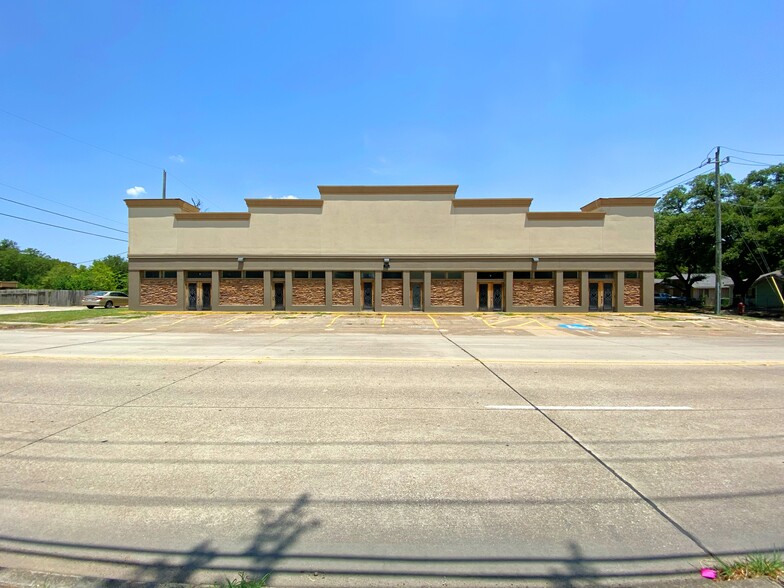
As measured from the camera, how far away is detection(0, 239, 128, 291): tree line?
74.3 m

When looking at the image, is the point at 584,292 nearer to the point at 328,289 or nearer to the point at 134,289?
the point at 328,289

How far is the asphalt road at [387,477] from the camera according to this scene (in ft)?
9.42

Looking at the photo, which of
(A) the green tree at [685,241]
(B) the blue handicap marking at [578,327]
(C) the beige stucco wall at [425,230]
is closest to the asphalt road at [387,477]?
(B) the blue handicap marking at [578,327]

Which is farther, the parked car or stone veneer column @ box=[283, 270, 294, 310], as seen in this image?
the parked car

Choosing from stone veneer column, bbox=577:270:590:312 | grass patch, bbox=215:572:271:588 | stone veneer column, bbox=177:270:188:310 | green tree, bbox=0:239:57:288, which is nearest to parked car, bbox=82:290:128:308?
stone veneer column, bbox=177:270:188:310

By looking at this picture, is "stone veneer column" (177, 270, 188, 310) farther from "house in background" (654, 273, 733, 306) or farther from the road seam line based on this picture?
"house in background" (654, 273, 733, 306)

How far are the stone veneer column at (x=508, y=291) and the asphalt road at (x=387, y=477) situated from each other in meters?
23.3

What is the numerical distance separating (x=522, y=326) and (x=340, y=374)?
1695 centimetres

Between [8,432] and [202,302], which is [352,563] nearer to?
[8,432]

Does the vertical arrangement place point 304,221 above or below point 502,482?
above

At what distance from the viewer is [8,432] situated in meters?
5.22

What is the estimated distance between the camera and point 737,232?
113ft

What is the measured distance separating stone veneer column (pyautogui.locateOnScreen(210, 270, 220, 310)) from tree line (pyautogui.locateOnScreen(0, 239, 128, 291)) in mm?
51524

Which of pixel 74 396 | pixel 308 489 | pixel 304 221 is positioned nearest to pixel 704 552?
pixel 308 489
